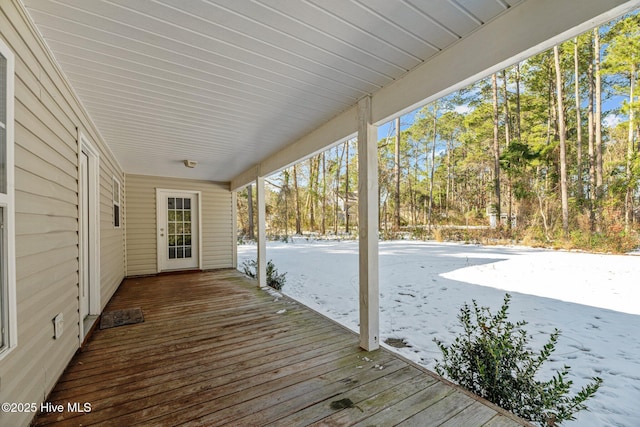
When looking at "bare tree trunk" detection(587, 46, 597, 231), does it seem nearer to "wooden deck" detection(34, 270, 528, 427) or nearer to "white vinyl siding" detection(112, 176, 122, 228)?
"wooden deck" detection(34, 270, 528, 427)

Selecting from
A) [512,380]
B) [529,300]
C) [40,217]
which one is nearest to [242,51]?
[40,217]

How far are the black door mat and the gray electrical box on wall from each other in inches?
46.9

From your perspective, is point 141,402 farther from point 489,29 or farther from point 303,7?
point 489,29

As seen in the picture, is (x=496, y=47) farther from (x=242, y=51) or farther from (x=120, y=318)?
(x=120, y=318)

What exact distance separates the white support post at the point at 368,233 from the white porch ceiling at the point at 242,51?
0.35 m

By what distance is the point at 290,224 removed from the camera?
17.9 m

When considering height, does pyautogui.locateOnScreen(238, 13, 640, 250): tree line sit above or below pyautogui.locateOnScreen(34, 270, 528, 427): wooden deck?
above

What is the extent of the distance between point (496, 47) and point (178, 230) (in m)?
6.55

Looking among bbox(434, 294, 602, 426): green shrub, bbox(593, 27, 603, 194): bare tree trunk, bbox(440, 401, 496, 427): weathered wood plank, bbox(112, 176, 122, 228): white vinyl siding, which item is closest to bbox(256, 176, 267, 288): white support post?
bbox(112, 176, 122, 228): white vinyl siding

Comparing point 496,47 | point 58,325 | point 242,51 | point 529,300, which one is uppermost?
point 242,51

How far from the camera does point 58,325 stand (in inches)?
71.8

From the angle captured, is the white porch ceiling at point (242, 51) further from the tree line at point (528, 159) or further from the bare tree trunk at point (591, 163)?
the bare tree trunk at point (591, 163)

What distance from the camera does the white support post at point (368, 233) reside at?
7.71 feet

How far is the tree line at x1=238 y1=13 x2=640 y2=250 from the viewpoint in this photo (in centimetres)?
744
